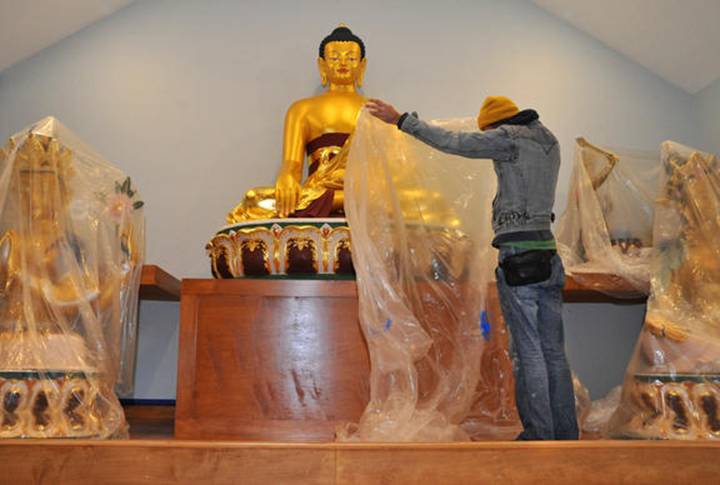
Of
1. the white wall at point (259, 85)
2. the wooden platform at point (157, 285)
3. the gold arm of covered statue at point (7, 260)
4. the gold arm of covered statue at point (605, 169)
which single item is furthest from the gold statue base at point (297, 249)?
the gold arm of covered statue at point (605, 169)

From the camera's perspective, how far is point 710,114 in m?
2.30

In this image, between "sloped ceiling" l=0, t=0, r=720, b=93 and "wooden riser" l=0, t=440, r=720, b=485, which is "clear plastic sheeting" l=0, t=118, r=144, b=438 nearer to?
"wooden riser" l=0, t=440, r=720, b=485

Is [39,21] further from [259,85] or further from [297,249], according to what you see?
[297,249]

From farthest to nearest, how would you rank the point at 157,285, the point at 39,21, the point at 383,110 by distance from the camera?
the point at 39,21 < the point at 157,285 < the point at 383,110

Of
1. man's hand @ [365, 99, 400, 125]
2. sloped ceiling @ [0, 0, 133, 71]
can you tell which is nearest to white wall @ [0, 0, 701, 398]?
sloped ceiling @ [0, 0, 133, 71]

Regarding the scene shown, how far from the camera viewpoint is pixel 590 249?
5.93 ft

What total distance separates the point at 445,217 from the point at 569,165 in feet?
3.19

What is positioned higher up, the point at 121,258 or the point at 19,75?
the point at 19,75

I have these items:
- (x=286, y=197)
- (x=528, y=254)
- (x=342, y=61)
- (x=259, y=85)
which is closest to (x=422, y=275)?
(x=528, y=254)

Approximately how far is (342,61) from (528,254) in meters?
1.21

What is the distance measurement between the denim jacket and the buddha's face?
101 cm

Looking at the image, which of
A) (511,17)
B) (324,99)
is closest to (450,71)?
(511,17)

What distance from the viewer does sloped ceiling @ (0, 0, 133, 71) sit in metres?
2.19

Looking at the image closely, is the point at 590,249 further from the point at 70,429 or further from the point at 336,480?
the point at 70,429
